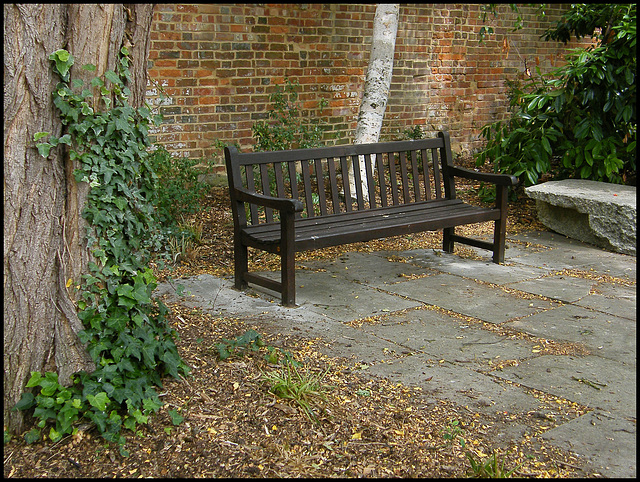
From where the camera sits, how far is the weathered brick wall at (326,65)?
7.75 meters

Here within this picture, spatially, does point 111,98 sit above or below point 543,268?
above

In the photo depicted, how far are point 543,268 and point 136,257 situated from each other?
3.64m

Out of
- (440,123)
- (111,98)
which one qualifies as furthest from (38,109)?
(440,123)

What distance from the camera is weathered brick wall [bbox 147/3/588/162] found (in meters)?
7.75

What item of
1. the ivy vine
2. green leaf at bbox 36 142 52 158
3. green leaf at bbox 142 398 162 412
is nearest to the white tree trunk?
the ivy vine

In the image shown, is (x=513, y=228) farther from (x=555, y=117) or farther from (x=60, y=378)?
(x=60, y=378)

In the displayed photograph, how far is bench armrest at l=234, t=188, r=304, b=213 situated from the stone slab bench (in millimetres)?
3055

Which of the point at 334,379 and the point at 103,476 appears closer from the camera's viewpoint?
the point at 103,476

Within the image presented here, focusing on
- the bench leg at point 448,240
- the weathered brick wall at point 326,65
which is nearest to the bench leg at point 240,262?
the bench leg at point 448,240

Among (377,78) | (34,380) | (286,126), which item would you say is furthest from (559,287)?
(286,126)

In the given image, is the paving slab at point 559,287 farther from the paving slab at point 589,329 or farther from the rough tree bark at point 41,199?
the rough tree bark at point 41,199

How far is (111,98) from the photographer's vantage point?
293 cm

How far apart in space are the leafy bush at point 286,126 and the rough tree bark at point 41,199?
4760 mm

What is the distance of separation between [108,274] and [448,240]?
371 cm
